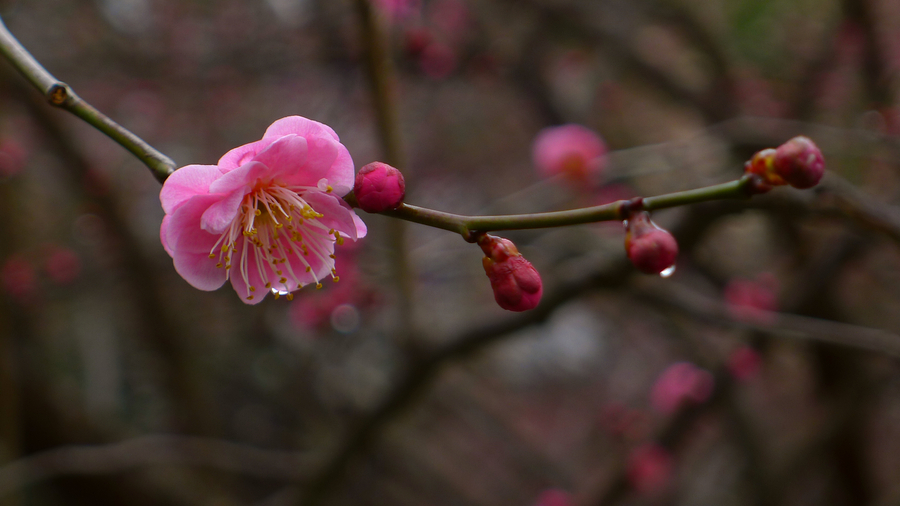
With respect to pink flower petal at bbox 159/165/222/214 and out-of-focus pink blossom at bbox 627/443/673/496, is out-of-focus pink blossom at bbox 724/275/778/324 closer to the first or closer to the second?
out-of-focus pink blossom at bbox 627/443/673/496

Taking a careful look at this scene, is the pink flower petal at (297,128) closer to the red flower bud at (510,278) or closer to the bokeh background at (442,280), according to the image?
Answer: the red flower bud at (510,278)

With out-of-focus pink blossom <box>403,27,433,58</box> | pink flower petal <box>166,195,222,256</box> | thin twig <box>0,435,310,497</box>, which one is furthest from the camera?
out-of-focus pink blossom <box>403,27,433,58</box>

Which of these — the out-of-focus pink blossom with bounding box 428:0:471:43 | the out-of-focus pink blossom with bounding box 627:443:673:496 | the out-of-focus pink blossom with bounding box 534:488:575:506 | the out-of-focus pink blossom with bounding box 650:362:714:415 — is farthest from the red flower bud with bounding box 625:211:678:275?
the out-of-focus pink blossom with bounding box 428:0:471:43

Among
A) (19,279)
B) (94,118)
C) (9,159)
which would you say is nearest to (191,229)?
(94,118)

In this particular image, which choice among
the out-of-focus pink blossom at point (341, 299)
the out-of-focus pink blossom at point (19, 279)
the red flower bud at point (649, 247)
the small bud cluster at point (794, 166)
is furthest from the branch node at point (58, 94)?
the out-of-focus pink blossom at point (19, 279)

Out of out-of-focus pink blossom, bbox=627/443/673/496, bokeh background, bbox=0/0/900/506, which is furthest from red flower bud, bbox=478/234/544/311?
out-of-focus pink blossom, bbox=627/443/673/496

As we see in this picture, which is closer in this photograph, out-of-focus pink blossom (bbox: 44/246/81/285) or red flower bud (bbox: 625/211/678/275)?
red flower bud (bbox: 625/211/678/275)

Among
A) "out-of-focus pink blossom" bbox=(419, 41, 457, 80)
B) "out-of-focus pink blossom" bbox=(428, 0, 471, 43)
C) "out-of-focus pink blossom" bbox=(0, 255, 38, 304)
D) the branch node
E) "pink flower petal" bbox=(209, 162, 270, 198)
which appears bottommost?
"pink flower petal" bbox=(209, 162, 270, 198)

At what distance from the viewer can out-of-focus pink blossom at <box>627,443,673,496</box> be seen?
2967 mm

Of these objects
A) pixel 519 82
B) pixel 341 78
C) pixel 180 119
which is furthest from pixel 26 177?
pixel 519 82

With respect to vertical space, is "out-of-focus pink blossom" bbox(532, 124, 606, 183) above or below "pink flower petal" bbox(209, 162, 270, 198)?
above

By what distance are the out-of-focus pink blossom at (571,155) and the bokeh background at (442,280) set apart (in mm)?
96

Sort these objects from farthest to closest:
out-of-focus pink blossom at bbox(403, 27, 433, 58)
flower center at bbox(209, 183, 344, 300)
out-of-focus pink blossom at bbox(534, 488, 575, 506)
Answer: out-of-focus pink blossom at bbox(403, 27, 433, 58) → out-of-focus pink blossom at bbox(534, 488, 575, 506) → flower center at bbox(209, 183, 344, 300)

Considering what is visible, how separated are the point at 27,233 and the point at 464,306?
346cm
